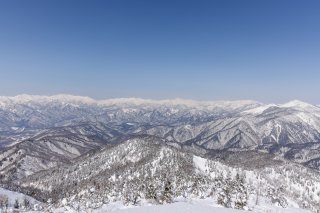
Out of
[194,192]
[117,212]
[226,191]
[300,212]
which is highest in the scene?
[117,212]

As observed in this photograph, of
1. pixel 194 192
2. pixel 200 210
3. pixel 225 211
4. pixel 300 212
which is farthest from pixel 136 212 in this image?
pixel 300 212

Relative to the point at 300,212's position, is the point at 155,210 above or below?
above

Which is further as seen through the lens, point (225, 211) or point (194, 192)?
point (194, 192)

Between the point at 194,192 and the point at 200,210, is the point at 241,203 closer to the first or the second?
the point at 200,210

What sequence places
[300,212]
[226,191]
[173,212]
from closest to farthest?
[173,212]
[226,191]
[300,212]

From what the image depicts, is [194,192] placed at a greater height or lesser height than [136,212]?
lesser

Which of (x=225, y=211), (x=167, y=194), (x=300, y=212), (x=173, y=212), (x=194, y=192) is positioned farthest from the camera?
(x=300, y=212)

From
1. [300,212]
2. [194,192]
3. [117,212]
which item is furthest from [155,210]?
[300,212]

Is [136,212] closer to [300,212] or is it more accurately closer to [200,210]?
[200,210]

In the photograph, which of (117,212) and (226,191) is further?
(226,191)
